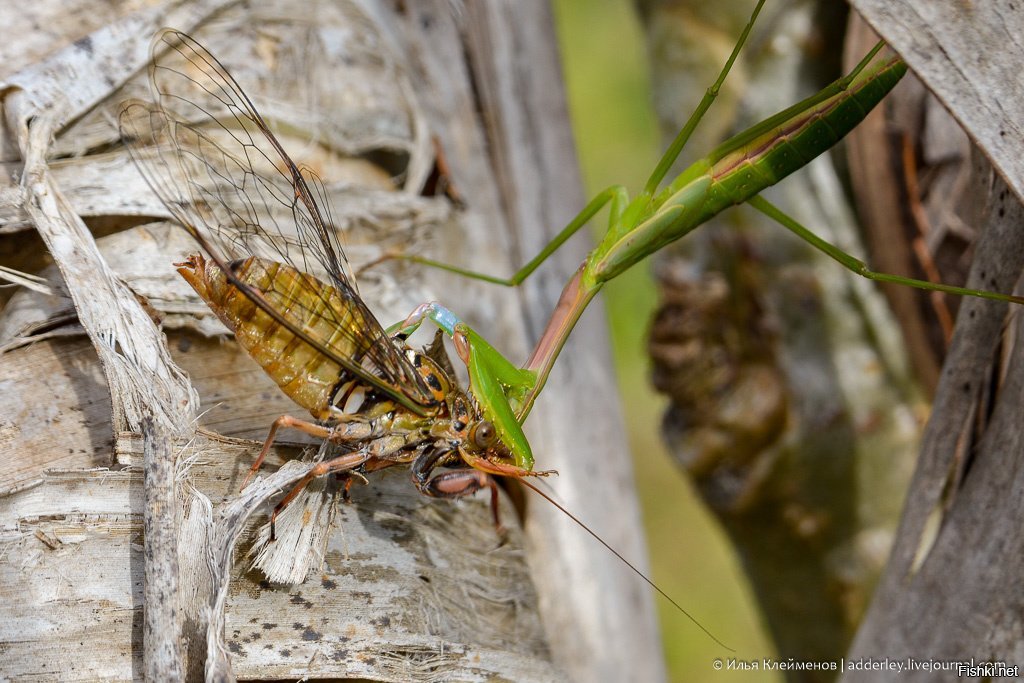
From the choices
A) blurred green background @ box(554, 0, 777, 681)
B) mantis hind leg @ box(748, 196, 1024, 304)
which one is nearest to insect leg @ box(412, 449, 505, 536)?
mantis hind leg @ box(748, 196, 1024, 304)

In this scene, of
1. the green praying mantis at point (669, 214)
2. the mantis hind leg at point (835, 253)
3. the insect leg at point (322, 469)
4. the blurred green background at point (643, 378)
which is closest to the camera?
the insect leg at point (322, 469)

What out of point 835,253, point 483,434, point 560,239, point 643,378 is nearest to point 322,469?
point 483,434

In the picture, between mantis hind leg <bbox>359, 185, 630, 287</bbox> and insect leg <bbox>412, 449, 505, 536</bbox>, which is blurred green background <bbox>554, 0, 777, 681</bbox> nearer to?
mantis hind leg <bbox>359, 185, 630, 287</bbox>

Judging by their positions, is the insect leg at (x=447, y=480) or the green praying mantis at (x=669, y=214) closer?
the insect leg at (x=447, y=480)

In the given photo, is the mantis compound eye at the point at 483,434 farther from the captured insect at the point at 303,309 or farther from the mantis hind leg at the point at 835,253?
the mantis hind leg at the point at 835,253

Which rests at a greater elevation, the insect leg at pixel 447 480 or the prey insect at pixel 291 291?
the prey insect at pixel 291 291

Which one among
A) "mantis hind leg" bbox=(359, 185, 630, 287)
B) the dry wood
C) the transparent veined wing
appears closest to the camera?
the dry wood

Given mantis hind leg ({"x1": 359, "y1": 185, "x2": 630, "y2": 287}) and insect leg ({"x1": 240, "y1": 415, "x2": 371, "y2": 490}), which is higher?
mantis hind leg ({"x1": 359, "y1": 185, "x2": 630, "y2": 287})

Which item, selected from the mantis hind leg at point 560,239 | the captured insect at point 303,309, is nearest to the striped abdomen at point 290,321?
the captured insect at point 303,309

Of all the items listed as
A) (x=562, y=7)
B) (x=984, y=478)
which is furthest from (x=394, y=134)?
(x=562, y=7)

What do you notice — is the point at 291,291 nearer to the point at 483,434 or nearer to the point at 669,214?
the point at 483,434
